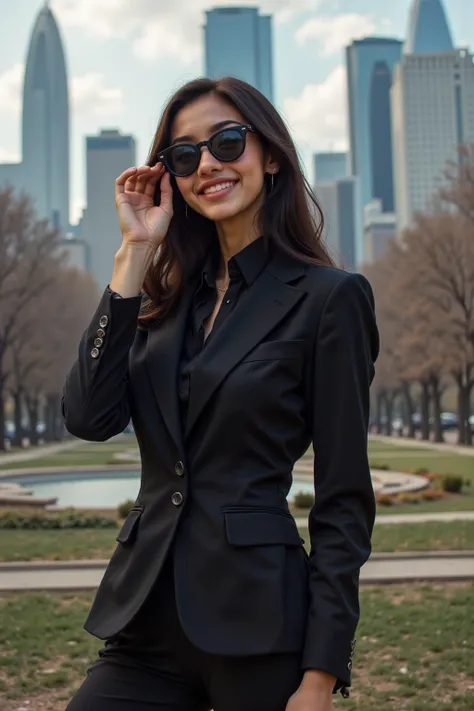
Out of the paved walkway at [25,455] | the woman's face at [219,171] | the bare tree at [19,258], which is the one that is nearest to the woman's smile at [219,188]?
the woman's face at [219,171]

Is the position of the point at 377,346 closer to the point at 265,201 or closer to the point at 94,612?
the point at 265,201

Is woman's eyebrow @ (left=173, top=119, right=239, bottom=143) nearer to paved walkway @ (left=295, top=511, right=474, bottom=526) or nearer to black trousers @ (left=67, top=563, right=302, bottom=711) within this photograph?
black trousers @ (left=67, top=563, right=302, bottom=711)

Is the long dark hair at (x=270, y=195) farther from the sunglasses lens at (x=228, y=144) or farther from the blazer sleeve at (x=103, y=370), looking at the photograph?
the blazer sleeve at (x=103, y=370)

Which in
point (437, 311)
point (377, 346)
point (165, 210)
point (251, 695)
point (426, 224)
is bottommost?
point (251, 695)

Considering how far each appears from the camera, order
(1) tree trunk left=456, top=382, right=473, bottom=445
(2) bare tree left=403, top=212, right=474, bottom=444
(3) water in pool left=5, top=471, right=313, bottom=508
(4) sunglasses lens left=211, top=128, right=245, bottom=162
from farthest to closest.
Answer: (1) tree trunk left=456, top=382, right=473, bottom=445, (2) bare tree left=403, top=212, right=474, bottom=444, (3) water in pool left=5, top=471, right=313, bottom=508, (4) sunglasses lens left=211, top=128, right=245, bottom=162

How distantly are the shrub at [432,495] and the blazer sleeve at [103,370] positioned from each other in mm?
16351

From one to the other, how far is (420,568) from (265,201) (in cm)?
826

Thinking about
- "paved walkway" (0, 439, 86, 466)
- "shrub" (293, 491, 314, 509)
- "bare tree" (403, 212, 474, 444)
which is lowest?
"shrub" (293, 491, 314, 509)

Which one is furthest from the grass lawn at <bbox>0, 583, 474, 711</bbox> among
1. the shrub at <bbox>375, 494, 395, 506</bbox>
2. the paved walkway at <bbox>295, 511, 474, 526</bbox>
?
the shrub at <bbox>375, 494, 395, 506</bbox>

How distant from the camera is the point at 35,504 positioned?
1733cm

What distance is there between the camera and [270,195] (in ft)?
8.00

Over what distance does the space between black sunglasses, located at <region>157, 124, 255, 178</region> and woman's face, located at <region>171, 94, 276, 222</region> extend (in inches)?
0.6

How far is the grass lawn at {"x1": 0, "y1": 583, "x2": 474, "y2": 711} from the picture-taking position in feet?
19.1

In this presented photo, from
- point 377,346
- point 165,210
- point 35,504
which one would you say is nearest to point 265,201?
point 165,210
